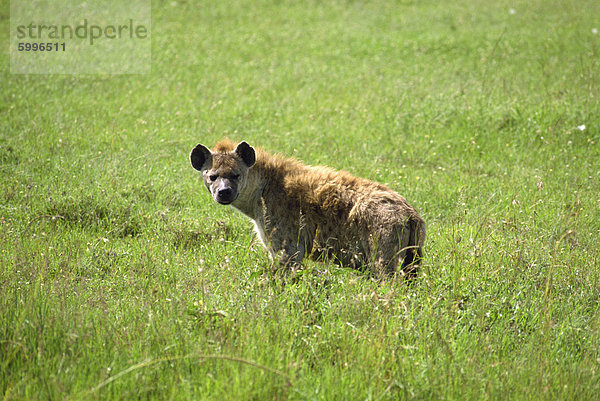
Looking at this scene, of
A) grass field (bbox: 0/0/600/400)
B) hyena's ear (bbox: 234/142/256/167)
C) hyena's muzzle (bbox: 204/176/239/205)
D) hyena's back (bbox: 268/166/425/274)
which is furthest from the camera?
hyena's ear (bbox: 234/142/256/167)

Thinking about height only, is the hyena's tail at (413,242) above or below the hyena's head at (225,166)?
below

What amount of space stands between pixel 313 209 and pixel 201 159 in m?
1.24

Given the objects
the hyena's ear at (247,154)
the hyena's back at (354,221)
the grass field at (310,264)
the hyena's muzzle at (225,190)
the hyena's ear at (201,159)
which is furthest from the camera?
the hyena's ear at (201,159)

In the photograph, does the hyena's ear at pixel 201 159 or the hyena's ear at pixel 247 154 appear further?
the hyena's ear at pixel 201 159

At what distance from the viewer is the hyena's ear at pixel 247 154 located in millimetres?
5852

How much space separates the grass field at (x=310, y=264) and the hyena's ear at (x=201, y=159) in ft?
2.29

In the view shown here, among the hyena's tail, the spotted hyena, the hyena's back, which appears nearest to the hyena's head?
the spotted hyena

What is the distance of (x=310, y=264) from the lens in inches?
227

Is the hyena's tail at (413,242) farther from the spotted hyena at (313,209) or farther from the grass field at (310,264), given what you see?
the grass field at (310,264)

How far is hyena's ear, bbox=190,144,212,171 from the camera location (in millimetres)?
5953

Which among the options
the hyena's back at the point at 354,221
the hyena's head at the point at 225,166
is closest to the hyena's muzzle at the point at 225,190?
the hyena's head at the point at 225,166

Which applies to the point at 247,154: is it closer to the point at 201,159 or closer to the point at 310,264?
Result: the point at 201,159

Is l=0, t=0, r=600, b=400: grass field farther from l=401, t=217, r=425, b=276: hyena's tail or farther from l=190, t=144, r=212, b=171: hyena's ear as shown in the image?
l=190, t=144, r=212, b=171: hyena's ear

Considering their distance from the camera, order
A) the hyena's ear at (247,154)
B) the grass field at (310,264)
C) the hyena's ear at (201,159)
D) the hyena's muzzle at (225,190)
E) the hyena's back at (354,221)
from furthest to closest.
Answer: the hyena's ear at (201,159)
the hyena's ear at (247,154)
the hyena's muzzle at (225,190)
the hyena's back at (354,221)
the grass field at (310,264)
